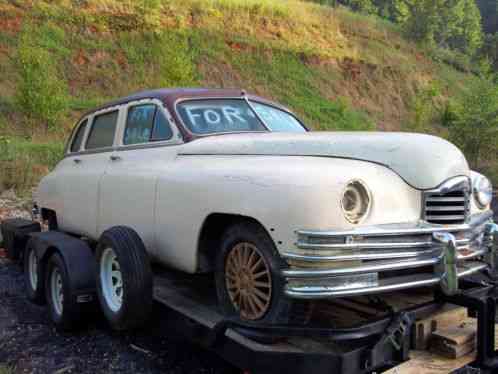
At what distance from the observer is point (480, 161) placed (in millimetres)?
16797

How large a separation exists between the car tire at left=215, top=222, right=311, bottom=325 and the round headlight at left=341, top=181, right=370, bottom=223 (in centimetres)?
49

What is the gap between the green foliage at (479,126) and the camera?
53.5 ft

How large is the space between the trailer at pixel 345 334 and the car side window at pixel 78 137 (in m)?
2.82

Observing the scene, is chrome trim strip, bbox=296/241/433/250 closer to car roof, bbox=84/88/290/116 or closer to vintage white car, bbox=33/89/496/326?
vintage white car, bbox=33/89/496/326

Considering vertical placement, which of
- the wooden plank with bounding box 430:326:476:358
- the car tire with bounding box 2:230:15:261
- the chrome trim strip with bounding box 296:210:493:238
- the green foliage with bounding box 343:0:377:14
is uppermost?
the green foliage with bounding box 343:0:377:14

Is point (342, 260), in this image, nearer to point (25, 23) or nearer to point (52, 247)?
point (52, 247)

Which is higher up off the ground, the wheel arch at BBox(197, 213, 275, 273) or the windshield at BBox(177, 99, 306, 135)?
the windshield at BBox(177, 99, 306, 135)

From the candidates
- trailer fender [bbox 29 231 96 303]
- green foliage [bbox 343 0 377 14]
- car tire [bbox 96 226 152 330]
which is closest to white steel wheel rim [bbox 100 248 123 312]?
car tire [bbox 96 226 152 330]

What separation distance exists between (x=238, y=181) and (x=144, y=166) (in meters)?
1.47

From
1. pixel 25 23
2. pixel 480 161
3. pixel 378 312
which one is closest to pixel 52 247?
pixel 378 312

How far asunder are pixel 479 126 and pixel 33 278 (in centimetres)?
1515

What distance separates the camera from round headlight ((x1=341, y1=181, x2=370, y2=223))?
9.30 feet

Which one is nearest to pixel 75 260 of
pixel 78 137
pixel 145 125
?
pixel 145 125

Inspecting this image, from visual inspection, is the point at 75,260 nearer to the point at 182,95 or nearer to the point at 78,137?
the point at 182,95
